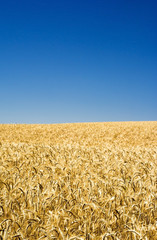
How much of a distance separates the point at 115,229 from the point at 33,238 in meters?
0.95

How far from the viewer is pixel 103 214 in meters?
2.61

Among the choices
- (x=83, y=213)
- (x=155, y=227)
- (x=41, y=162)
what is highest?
(x=41, y=162)

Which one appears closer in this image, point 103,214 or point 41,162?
point 103,214

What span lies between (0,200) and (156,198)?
2276mm

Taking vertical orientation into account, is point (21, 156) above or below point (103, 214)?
above

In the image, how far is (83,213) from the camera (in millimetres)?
2592

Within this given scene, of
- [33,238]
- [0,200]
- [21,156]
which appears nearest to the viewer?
[33,238]

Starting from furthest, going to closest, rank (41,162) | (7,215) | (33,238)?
1. (41,162)
2. (7,215)
3. (33,238)

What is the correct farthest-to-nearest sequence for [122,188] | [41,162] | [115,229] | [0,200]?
1. [41,162]
2. [122,188]
3. [0,200]
4. [115,229]

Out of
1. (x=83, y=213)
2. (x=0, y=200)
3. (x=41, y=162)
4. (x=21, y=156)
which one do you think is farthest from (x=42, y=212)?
(x=21, y=156)

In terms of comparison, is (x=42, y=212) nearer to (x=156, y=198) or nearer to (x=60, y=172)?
(x=156, y=198)

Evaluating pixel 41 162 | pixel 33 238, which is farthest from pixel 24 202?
pixel 41 162

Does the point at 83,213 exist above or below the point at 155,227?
above

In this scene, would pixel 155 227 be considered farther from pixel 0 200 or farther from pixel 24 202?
pixel 0 200
